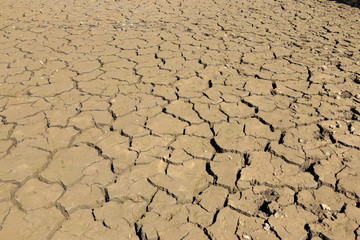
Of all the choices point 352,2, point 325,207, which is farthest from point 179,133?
point 352,2

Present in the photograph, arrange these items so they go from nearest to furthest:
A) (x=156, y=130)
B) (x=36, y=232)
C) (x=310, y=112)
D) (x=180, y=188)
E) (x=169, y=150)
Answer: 1. (x=36, y=232)
2. (x=180, y=188)
3. (x=169, y=150)
4. (x=156, y=130)
5. (x=310, y=112)

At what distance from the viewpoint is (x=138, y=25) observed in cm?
475

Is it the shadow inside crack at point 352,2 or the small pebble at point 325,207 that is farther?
the shadow inside crack at point 352,2

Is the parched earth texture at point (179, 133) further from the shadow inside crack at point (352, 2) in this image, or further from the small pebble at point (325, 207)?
the shadow inside crack at point (352, 2)

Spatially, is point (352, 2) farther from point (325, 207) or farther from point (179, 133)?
point (325, 207)

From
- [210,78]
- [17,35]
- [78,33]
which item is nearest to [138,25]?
[78,33]

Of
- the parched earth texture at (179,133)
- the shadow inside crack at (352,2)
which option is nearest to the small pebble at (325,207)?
the parched earth texture at (179,133)

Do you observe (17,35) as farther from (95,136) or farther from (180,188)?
(180,188)

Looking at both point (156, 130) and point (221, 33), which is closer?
point (156, 130)

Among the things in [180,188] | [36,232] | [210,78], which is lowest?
[36,232]

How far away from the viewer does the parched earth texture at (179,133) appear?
1.73 m

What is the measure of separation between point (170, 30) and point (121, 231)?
11.4ft

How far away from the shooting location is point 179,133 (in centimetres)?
241

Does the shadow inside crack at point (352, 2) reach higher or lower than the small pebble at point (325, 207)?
higher
